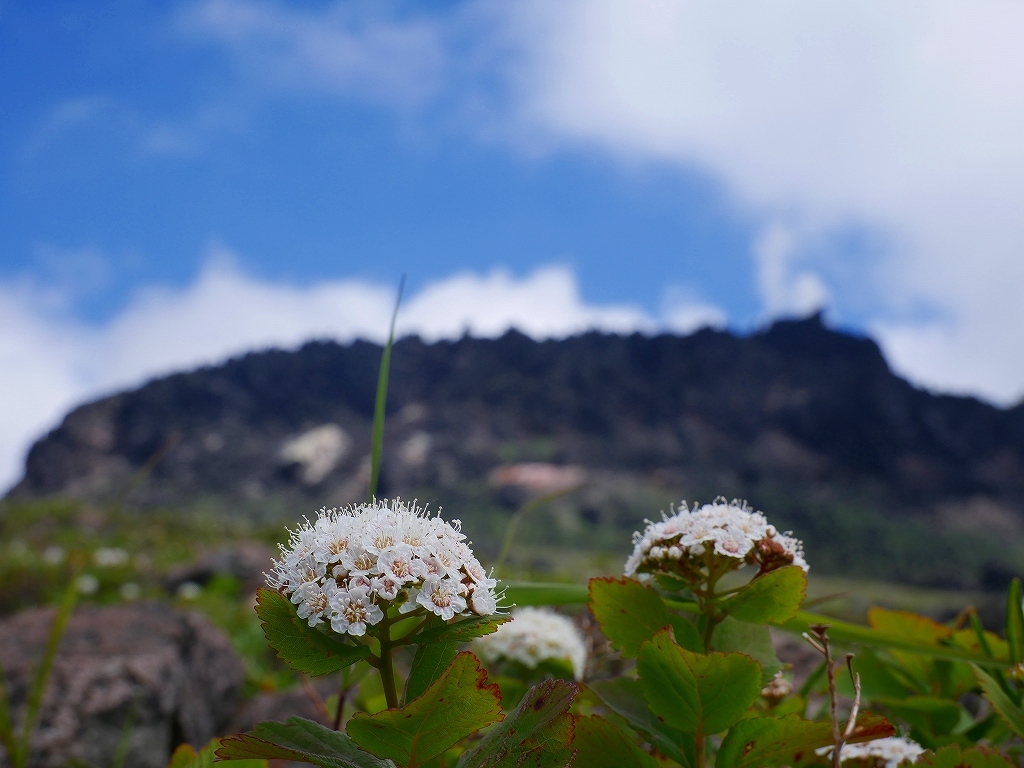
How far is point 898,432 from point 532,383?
901 inches

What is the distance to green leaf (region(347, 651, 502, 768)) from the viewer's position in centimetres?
71

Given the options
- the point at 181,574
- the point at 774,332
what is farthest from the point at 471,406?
the point at 181,574

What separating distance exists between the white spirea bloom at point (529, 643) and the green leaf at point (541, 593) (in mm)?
357

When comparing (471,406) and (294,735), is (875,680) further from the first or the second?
(471,406)

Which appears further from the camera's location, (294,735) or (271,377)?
(271,377)

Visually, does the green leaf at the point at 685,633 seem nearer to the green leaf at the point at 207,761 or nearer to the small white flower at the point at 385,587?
the small white flower at the point at 385,587

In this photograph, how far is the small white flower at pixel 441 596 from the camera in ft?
2.62

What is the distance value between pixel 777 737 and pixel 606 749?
19 cm

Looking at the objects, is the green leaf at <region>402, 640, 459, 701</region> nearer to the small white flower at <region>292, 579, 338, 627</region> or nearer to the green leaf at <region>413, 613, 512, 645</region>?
the green leaf at <region>413, 613, 512, 645</region>

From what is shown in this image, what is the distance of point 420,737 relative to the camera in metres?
0.73

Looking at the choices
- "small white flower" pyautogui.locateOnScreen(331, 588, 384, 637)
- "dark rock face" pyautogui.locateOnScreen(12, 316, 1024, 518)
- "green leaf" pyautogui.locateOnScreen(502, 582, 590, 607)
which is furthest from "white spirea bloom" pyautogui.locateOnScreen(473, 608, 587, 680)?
"dark rock face" pyautogui.locateOnScreen(12, 316, 1024, 518)

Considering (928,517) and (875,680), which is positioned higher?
(928,517)

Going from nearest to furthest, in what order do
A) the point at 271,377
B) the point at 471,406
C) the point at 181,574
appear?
the point at 181,574, the point at 471,406, the point at 271,377

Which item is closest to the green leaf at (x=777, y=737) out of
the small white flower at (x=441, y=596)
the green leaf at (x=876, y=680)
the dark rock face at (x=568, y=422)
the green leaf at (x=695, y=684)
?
the green leaf at (x=695, y=684)
